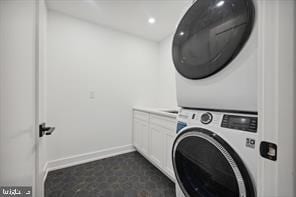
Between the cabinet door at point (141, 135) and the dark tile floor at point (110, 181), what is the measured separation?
0.79 feet

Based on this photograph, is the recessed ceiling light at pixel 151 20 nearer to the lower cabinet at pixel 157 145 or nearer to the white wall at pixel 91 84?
the white wall at pixel 91 84

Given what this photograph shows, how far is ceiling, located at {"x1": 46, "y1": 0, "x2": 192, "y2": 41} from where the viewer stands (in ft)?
5.47

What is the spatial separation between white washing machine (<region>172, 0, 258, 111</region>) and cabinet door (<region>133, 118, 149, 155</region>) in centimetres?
126

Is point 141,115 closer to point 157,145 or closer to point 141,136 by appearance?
point 141,136

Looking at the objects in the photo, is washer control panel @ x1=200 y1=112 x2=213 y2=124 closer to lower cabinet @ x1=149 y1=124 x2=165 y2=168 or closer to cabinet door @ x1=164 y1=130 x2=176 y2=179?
cabinet door @ x1=164 y1=130 x2=176 y2=179

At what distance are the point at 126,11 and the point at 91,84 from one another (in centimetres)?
126

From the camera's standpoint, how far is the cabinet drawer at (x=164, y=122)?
147 cm

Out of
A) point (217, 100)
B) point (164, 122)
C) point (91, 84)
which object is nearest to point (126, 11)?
point (91, 84)

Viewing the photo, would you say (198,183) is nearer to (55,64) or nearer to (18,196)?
(18,196)

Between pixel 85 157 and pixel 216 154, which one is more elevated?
pixel 216 154

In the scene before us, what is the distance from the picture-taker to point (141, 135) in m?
2.18

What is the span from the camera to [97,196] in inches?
53.5

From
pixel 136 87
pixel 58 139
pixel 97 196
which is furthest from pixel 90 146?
pixel 136 87

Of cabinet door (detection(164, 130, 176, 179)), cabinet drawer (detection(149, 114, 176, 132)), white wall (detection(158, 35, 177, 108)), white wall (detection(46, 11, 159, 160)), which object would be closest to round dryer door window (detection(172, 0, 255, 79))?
cabinet drawer (detection(149, 114, 176, 132))
